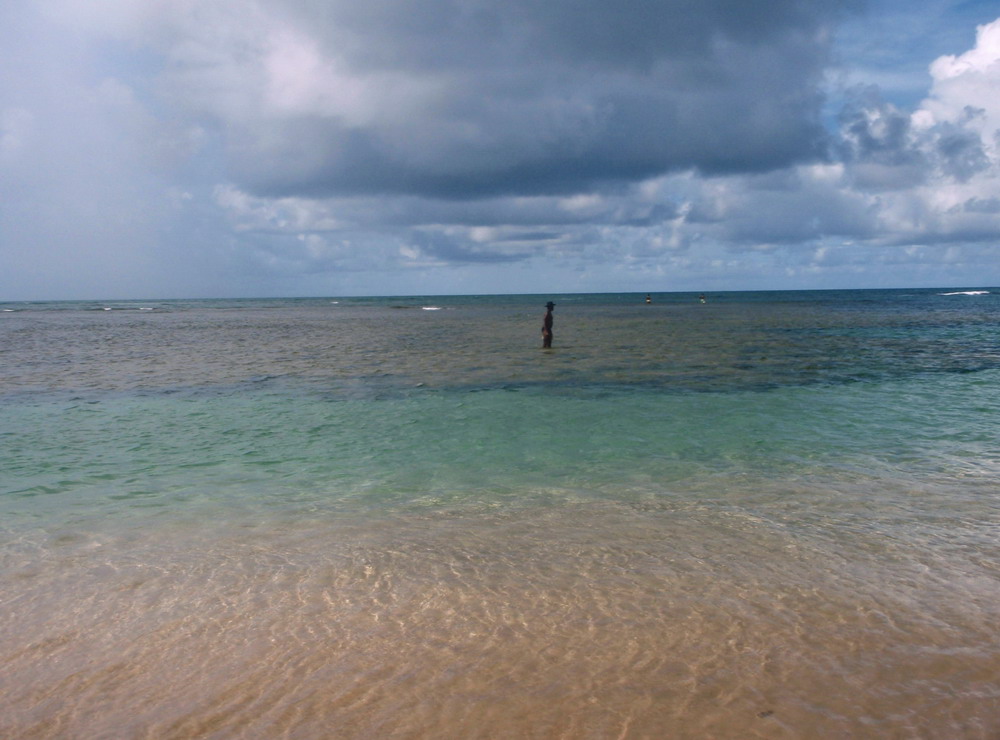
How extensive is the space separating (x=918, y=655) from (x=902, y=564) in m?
1.97

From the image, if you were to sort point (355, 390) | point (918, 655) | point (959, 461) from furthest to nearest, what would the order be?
point (355, 390) → point (959, 461) → point (918, 655)

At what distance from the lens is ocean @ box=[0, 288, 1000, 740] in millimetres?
4629

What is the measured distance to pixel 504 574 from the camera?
6.90m

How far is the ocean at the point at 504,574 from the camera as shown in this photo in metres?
4.63

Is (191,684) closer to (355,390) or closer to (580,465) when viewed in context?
(580,465)

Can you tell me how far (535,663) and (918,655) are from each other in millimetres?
2935

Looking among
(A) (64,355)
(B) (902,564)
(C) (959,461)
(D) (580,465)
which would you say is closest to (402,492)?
(D) (580,465)

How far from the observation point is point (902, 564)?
270 inches

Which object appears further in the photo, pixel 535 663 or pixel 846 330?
pixel 846 330

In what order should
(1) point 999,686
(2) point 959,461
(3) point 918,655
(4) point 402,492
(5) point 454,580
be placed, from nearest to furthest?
(1) point 999,686 → (3) point 918,655 → (5) point 454,580 → (4) point 402,492 → (2) point 959,461

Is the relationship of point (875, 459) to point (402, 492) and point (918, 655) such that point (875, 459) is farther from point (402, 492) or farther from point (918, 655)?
point (402, 492)

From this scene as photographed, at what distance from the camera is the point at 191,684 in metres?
4.96

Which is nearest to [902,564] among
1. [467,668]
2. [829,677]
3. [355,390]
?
[829,677]

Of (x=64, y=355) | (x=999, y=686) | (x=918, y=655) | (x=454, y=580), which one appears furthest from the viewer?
(x=64, y=355)
